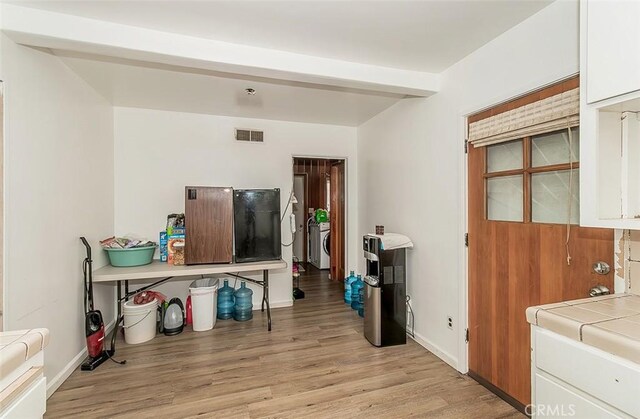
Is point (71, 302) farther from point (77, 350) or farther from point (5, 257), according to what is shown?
point (5, 257)

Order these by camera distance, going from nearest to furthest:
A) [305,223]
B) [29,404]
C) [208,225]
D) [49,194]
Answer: [29,404] < [49,194] < [208,225] < [305,223]

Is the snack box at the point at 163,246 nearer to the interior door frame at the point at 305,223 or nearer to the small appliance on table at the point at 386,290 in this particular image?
the small appliance on table at the point at 386,290

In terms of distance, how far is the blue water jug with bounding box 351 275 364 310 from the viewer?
12.4ft

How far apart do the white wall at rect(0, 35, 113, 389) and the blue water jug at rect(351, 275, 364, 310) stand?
2.81 m

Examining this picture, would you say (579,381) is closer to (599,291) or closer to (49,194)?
(599,291)

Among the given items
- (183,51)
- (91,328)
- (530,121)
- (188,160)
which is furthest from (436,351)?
(188,160)

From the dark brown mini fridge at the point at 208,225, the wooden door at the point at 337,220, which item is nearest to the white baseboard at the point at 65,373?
the dark brown mini fridge at the point at 208,225

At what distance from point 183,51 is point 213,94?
1065 millimetres

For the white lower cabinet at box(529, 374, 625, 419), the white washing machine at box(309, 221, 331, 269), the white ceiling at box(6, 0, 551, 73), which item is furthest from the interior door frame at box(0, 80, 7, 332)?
the white washing machine at box(309, 221, 331, 269)

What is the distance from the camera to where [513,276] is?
1979mm

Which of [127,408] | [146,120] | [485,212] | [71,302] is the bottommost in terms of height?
[127,408]

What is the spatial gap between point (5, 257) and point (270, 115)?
108 inches

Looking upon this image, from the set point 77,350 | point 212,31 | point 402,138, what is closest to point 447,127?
point 402,138

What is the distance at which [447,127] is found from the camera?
2.49 metres
